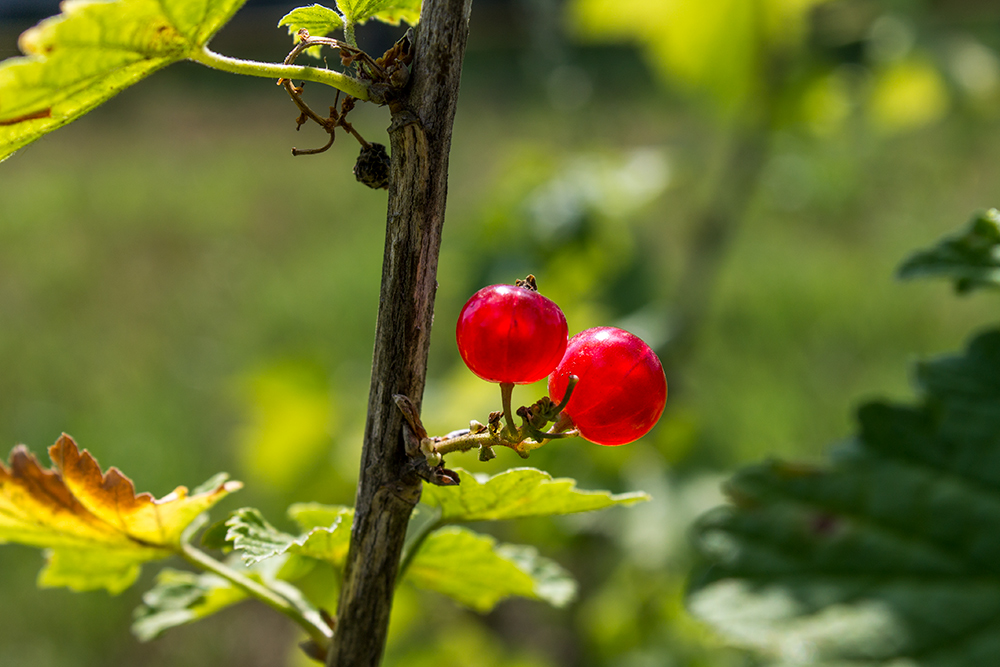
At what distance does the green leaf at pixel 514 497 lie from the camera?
68 centimetres

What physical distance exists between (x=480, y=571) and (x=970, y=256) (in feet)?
2.06

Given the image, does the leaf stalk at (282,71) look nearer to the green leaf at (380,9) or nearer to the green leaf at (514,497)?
the green leaf at (380,9)

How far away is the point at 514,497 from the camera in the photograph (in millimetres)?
711

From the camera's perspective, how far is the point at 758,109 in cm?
247

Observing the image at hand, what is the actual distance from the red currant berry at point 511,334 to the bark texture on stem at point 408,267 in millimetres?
47

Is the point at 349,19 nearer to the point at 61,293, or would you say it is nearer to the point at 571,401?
→ the point at 571,401

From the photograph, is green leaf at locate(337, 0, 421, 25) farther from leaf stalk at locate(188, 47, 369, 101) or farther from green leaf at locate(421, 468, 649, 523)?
green leaf at locate(421, 468, 649, 523)

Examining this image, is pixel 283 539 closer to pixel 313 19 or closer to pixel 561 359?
pixel 561 359

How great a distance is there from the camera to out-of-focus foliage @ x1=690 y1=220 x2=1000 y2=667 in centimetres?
105

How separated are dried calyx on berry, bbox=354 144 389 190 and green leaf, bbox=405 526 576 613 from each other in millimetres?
345

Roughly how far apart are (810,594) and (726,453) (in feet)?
5.19

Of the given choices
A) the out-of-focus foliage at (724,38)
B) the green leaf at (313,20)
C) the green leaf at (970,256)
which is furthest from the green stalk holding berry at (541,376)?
the out-of-focus foliage at (724,38)

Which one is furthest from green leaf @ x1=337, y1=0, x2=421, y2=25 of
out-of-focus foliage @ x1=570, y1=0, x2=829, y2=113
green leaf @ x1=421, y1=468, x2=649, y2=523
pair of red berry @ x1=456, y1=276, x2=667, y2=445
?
out-of-focus foliage @ x1=570, y1=0, x2=829, y2=113

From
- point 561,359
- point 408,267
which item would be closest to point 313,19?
point 408,267
